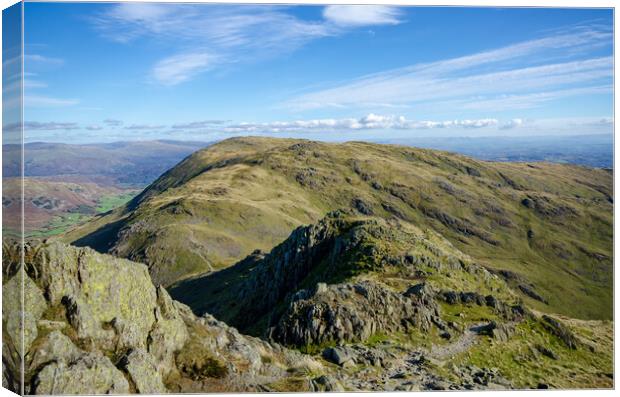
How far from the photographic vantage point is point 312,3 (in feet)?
102

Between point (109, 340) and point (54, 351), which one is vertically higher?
point (54, 351)

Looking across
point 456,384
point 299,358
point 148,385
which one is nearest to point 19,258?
point 148,385

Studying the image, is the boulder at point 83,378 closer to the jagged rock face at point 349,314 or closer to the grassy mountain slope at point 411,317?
the grassy mountain slope at point 411,317

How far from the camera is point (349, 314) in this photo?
1773 inches

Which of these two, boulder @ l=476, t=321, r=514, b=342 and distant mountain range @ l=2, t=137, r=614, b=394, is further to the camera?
boulder @ l=476, t=321, r=514, b=342

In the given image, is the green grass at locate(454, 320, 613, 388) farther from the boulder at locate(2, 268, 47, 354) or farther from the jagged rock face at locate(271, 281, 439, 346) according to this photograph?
the boulder at locate(2, 268, 47, 354)

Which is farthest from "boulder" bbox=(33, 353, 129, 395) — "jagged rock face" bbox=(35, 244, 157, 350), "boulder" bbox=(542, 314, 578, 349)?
"boulder" bbox=(542, 314, 578, 349)

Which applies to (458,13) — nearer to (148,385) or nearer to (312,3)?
(312,3)

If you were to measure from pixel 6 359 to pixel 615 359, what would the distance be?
120ft

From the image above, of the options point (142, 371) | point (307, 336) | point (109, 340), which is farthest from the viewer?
point (307, 336)

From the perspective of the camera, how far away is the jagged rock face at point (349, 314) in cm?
4359

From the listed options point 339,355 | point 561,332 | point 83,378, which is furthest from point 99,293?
point 561,332

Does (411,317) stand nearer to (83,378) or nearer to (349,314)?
(349,314)

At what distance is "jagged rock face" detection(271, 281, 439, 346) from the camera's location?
4359 cm
